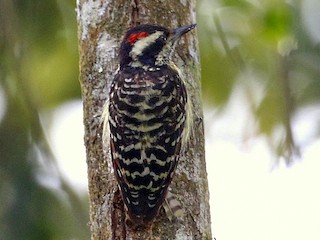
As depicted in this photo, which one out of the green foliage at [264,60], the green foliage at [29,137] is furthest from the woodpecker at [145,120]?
the green foliage at [29,137]

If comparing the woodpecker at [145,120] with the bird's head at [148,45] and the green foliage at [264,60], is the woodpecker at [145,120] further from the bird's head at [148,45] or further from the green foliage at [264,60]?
the green foliage at [264,60]

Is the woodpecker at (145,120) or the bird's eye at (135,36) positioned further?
the bird's eye at (135,36)

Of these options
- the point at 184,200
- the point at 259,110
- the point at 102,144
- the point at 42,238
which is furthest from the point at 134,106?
the point at 259,110

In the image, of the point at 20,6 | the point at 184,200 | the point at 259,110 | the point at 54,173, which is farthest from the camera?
the point at 259,110

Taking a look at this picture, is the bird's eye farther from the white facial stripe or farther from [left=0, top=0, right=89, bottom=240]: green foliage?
[left=0, top=0, right=89, bottom=240]: green foliage

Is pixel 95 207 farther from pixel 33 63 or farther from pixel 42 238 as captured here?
pixel 33 63

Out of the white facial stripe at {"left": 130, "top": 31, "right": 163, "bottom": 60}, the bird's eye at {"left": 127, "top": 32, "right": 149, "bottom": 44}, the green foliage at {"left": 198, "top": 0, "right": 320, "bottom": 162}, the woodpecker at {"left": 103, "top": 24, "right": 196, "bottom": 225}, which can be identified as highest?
the green foliage at {"left": 198, "top": 0, "right": 320, "bottom": 162}

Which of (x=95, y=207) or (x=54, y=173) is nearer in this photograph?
(x=95, y=207)

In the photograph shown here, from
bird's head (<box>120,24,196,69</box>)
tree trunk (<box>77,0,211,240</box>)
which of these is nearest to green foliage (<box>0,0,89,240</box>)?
bird's head (<box>120,24,196,69</box>)
